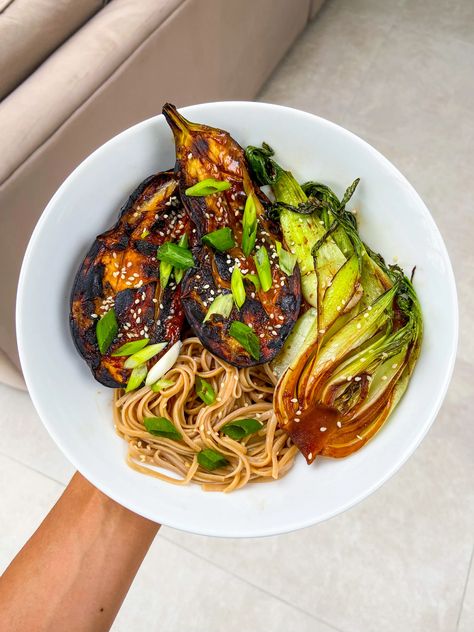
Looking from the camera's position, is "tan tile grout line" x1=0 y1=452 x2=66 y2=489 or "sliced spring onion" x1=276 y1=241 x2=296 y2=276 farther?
"tan tile grout line" x1=0 y1=452 x2=66 y2=489

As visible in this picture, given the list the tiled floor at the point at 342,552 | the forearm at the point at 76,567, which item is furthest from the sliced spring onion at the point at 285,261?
the tiled floor at the point at 342,552

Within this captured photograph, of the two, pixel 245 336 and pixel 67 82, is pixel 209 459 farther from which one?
pixel 67 82

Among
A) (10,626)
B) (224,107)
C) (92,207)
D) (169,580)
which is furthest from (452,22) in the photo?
(10,626)

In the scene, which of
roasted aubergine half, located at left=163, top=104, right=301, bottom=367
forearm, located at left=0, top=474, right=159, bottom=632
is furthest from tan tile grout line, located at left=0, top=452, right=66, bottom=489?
roasted aubergine half, located at left=163, top=104, right=301, bottom=367

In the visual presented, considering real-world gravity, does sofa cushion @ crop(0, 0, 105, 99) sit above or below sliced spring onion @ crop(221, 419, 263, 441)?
above

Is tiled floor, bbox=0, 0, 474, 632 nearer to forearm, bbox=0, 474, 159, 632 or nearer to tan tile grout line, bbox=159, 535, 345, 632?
tan tile grout line, bbox=159, 535, 345, 632

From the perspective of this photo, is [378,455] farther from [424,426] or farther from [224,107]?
[224,107]

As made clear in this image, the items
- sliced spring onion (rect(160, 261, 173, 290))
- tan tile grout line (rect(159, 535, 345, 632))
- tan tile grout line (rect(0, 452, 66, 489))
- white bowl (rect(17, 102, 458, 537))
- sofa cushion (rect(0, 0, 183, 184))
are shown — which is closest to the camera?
white bowl (rect(17, 102, 458, 537))
